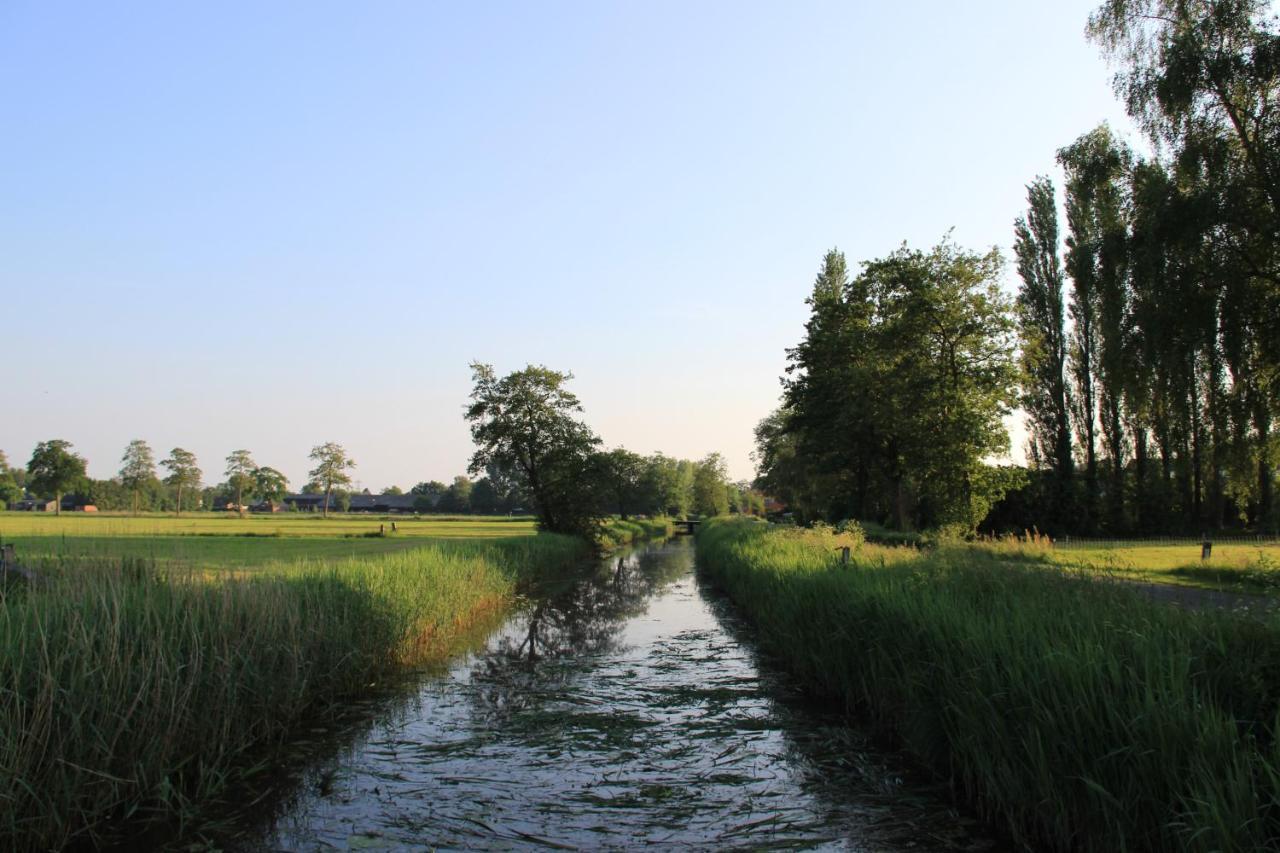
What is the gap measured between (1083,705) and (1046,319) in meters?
48.7

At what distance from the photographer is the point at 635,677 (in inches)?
458

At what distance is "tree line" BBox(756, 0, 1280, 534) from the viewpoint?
15.1m

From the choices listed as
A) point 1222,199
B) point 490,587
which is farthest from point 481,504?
point 1222,199

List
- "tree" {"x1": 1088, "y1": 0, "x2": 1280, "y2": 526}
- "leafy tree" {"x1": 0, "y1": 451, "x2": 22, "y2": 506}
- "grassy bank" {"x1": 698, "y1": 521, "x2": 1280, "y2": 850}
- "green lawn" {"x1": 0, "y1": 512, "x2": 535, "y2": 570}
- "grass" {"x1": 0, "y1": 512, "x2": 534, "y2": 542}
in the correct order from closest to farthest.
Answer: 1. "grassy bank" {"x1": 698, "y1": 521, "x2": 1280, "y2": 850}
2. "green lawn" {"x1": 0, "y1": 512, "x2": 535, "y2": 570}
3. "grass" {"x1": 0, "y1": 512, "x2": 534, "y2": 542}
4. "tree" {"x1": 1088, "y1": 0, "x2": 1280, "y2": 526}
5. "leafy tree" {"x1": 0, "y1": 451, "x2": 22, "y2": 506}

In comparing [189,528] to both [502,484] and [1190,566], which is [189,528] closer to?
[1190,566]

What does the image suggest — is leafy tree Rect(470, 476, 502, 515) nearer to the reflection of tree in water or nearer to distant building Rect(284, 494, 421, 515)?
distant building Rect(284, 494, 421, 515)

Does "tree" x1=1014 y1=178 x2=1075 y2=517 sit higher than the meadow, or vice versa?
"tree" x1=1014 y1=178 x2=1075 y2=517

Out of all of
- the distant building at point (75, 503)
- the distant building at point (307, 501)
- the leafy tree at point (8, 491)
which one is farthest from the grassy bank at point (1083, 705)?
the distant building at point (307, 501)

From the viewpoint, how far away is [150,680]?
20.9 ft

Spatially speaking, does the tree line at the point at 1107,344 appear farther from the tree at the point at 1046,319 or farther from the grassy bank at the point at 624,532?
the grassy bank at the point at 624,532

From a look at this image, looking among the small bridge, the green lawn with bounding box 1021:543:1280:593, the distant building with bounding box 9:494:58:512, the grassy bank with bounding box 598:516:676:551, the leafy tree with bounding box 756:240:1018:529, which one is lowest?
the small bridge

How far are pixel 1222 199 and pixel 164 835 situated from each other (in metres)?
19.2

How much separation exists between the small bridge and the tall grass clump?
235ft

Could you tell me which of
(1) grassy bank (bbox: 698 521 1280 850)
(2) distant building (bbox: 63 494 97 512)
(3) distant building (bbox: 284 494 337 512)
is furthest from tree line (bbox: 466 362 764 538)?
(3) distant building (bbox: 284 494 337 512)
